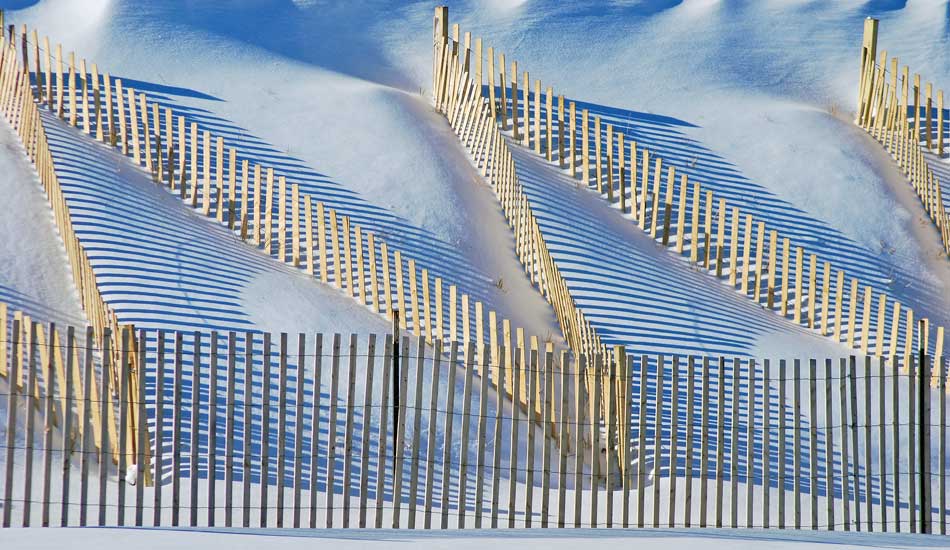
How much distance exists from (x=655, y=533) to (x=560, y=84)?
10.7 m

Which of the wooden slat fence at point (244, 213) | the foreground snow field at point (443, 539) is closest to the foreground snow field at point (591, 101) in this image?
the wooden slat fence at point (244, 213)

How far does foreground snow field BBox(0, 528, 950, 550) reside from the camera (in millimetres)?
5922

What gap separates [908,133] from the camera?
14.8 metres

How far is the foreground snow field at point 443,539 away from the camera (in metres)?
5.92

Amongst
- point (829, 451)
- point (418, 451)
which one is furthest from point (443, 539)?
point (829, 451)

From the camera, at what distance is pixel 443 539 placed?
6293mm

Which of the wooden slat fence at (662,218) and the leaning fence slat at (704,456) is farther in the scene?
the wooden slat fence at (662,218)

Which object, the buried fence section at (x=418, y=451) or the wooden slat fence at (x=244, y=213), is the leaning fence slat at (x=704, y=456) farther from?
the wooden slat fence at (x=244, y=213)

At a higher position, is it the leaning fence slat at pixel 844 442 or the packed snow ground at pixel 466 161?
the packed snow ground at pixel 466 161

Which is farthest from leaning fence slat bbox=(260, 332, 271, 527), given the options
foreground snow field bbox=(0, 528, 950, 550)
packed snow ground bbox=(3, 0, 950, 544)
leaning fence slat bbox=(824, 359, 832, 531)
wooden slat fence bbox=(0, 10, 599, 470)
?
packed snow ground bbox=(3, 0, 950, 544)

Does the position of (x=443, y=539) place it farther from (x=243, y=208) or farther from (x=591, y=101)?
(x=591, y=101)

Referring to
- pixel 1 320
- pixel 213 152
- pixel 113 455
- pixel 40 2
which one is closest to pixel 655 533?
pixel 113 455

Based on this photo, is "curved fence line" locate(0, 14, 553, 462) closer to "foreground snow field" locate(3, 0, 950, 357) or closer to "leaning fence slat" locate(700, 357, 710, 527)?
"foreground snow field" locate(3, 0, 950, 357)

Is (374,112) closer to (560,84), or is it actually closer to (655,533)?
(560,84)
